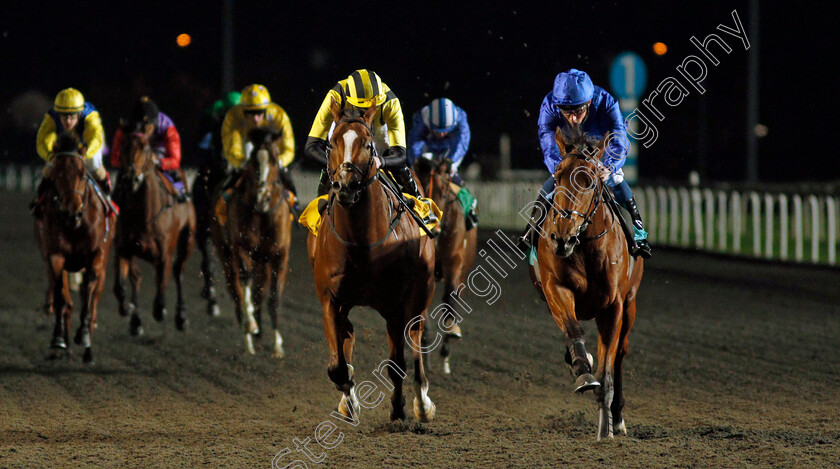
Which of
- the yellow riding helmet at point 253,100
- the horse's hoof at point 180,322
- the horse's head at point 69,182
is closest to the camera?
the horse's head at point 69,182

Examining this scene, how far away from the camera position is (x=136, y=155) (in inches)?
397

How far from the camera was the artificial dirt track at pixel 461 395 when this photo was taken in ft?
18.9

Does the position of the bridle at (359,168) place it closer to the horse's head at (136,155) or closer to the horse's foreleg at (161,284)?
the horse's head at (136,155)

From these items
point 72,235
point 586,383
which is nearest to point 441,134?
point 72,235

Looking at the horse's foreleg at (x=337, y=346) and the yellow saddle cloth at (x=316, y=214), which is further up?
the yellow saddle cloth at (x=316, y=214)

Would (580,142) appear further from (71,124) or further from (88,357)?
(71,124)

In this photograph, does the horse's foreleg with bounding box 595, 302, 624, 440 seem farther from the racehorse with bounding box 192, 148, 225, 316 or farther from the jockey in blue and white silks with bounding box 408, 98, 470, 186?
the racehorse with bounding box 192, 148, 225, 316

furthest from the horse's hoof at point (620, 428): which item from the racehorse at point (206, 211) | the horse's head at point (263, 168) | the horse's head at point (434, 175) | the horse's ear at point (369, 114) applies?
the racehorse at point (206, 211)

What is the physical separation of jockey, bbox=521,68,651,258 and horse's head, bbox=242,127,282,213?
11.7 ft

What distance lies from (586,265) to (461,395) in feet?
5.96

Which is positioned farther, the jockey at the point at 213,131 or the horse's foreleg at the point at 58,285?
the jockey at the point at 213,131

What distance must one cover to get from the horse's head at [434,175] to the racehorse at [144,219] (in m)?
2.91

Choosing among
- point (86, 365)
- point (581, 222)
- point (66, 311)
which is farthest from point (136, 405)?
point (581, 222)

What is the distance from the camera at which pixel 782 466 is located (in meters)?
5.38
